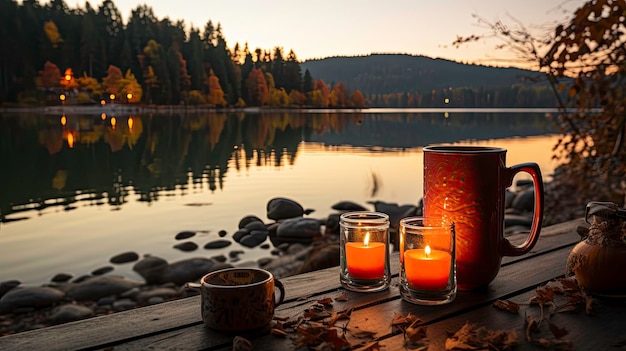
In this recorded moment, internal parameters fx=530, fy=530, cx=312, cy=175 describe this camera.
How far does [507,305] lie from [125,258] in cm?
812

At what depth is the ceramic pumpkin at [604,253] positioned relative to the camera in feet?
Result: 5.48

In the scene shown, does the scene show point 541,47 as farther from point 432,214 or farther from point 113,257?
point 113,257

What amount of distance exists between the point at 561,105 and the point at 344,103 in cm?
10590

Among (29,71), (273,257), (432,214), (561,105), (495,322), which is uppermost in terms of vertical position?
(29,71)

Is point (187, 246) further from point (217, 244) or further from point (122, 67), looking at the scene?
point (122, 67)

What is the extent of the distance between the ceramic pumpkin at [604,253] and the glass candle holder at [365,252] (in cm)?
64

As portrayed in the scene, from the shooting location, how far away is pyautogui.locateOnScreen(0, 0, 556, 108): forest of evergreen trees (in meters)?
74.6

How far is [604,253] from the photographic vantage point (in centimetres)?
168

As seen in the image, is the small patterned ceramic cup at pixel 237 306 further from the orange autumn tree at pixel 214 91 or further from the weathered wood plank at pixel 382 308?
the orange autumn tree at pixel 214 91

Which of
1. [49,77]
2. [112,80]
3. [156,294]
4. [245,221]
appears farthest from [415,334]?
[49,77]

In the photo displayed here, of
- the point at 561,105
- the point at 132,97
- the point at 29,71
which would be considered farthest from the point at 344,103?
the point at 561,105

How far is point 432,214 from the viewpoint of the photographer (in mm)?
1838

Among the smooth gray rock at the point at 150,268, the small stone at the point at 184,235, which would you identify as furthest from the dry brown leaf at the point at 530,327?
the small stone at the point at 184,235

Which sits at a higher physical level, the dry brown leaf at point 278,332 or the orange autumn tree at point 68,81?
the orange autumn tree at point 68,81
